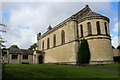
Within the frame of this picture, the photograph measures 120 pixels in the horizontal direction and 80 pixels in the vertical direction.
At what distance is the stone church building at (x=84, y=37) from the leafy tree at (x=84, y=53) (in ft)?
2.16

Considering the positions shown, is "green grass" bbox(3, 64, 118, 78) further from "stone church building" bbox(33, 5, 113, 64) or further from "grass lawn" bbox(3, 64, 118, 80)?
"stone church building" bbox(33, 5, 113, 64)

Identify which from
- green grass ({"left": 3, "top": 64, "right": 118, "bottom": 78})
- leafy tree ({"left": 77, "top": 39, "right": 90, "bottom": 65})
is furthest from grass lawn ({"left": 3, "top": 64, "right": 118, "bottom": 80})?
leafy tree ({"left": 77, "top": 39, "right": 90, "bottom": 65})

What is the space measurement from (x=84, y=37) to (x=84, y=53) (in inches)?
151

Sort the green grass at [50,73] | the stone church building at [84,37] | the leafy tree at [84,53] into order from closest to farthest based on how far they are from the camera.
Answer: the green grass at [50,73] < the stone church building at [84,37] < the leafy tree at [84,53]

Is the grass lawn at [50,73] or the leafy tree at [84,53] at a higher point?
the leafy tree at [84,53]

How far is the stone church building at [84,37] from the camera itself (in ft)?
120

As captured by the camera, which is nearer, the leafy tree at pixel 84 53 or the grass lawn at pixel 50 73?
the grass lawn at pixel 50 73

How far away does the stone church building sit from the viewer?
36.6 m

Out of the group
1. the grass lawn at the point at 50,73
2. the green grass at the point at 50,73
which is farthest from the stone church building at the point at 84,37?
the green grass at the point at 50,73

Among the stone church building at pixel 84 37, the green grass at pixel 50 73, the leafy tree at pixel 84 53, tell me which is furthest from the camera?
the leafy tree at pixel 84 53

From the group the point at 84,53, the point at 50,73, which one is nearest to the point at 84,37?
the point at 84,53

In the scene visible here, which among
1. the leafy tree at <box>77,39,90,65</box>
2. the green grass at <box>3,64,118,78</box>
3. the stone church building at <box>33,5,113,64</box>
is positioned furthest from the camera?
the leafy tree at <box>77,39,90,65</box>

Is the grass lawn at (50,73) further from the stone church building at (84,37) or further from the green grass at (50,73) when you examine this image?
the stone church building at (84,37)

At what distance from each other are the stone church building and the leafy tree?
657mm
